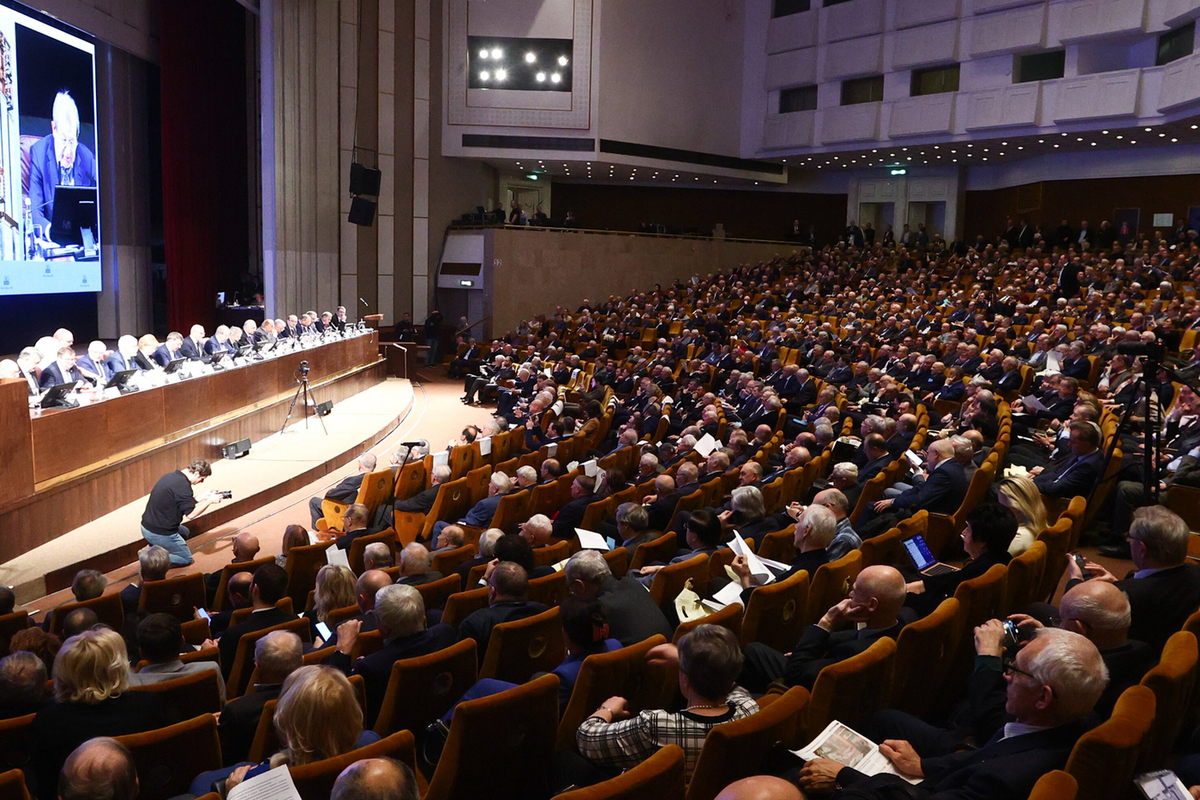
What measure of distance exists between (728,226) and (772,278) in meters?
6.87

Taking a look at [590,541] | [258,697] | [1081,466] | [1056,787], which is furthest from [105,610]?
[1081,466]

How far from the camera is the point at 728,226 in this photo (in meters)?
25.6

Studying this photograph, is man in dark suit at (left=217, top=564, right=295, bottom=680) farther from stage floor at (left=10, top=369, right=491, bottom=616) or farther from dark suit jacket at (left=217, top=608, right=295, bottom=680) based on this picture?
stage floor at (left=10, top=369, right=491, bottom=616)

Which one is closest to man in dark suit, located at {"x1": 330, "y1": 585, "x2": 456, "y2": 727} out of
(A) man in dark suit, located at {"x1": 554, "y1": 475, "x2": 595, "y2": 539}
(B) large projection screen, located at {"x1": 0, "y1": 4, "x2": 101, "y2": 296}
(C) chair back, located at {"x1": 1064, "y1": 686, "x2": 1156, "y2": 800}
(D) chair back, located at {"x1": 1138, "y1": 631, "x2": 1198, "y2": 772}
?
(C) chair back, located at {"x1": 1064, "y1": 686, "x2": 1156, "y2": 800}

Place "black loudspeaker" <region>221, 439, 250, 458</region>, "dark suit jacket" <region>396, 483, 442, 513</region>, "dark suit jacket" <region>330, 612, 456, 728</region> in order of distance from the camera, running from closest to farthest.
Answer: "dark suit jacket" <region>330, 612, 456, 728</region> < "dark suit jacket" <region>396, 483, 442, 513</region> < "black loudspeaker" <region>221, 439, 250, 458</region>

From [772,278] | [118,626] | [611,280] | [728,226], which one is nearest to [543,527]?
[118,626]

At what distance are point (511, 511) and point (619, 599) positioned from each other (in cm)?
263

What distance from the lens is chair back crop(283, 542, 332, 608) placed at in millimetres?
4738

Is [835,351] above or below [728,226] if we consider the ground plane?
below

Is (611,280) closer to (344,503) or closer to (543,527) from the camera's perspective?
(344,503)

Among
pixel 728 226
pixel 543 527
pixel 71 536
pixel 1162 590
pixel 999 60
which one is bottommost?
pixel 71 536

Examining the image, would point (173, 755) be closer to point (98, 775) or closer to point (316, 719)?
point (98, 775)

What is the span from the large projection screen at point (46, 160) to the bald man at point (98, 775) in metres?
11.2

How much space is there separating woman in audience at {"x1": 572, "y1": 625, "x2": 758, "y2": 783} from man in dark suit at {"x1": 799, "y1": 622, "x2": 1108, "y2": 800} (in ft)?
0.81
